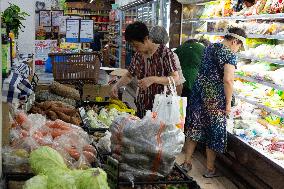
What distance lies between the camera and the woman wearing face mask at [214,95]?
497cm

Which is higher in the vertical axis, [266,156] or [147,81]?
[147,81]

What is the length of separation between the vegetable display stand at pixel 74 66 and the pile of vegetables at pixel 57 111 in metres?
1.51

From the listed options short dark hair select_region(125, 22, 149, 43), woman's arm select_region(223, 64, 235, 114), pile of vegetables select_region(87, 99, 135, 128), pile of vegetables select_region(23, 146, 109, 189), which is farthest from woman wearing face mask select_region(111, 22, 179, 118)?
pile of vegetables select_region(23, 146, 109, 189)

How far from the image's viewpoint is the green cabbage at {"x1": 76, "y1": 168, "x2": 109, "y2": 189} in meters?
1.88

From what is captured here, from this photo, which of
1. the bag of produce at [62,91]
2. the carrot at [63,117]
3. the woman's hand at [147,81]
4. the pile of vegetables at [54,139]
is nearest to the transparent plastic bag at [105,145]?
the pile of vegetables at [54,139]

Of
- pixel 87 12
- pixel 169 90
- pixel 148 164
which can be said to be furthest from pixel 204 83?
pixel 87 12

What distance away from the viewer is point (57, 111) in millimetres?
3914

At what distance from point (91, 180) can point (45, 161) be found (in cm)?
39

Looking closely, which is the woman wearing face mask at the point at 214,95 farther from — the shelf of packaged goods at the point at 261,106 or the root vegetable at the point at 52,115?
the root vegetable at the point at 52,115

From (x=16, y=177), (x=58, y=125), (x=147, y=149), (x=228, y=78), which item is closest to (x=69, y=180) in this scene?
(x=16, y=177)

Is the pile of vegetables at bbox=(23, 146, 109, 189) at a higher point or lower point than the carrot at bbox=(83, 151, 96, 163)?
higher

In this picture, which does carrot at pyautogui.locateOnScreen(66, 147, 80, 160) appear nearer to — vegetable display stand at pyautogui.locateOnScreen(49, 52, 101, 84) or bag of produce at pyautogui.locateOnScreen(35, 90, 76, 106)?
bag of produce at pyautogui.locateOnScreen(35, 90, 76, 106)

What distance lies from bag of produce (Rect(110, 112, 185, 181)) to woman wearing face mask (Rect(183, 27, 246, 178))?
2.61 m

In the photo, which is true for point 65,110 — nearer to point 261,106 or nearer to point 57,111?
point 57,111
